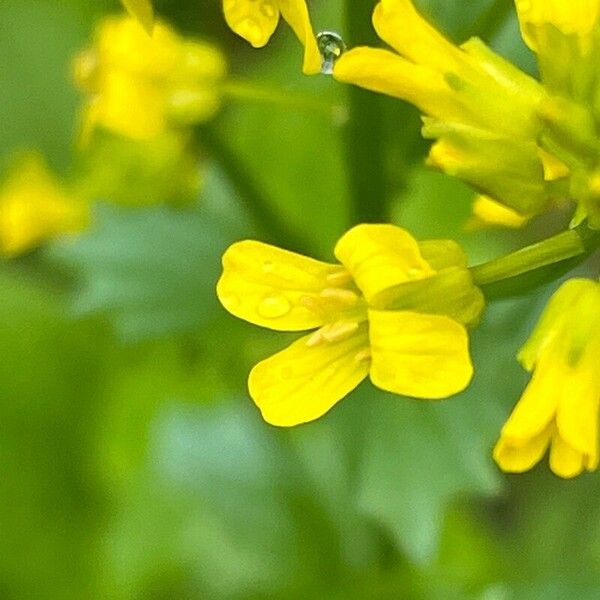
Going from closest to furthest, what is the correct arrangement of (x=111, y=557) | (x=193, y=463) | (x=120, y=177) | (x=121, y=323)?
1. (x=121, y=323)
2. (x=120, y=177)
3. (x=193, y=463)
4. (x=111, y=557)

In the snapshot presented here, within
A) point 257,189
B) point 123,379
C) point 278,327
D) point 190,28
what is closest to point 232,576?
point 123,379

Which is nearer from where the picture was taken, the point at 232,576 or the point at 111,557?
the point at 232,576

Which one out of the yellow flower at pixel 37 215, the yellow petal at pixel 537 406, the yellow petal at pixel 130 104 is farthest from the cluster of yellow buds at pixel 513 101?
the yellow flower at pixel 37 215

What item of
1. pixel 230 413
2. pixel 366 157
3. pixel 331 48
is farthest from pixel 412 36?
pixel 230 413

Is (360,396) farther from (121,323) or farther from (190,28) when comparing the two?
(190,28)

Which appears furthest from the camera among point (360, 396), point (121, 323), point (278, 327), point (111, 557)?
point (111, 557)

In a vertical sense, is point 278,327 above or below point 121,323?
above

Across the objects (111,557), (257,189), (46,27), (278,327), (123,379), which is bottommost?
(111,557)

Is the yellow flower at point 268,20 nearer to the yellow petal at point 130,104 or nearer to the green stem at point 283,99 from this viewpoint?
the green stem at point 283,99
